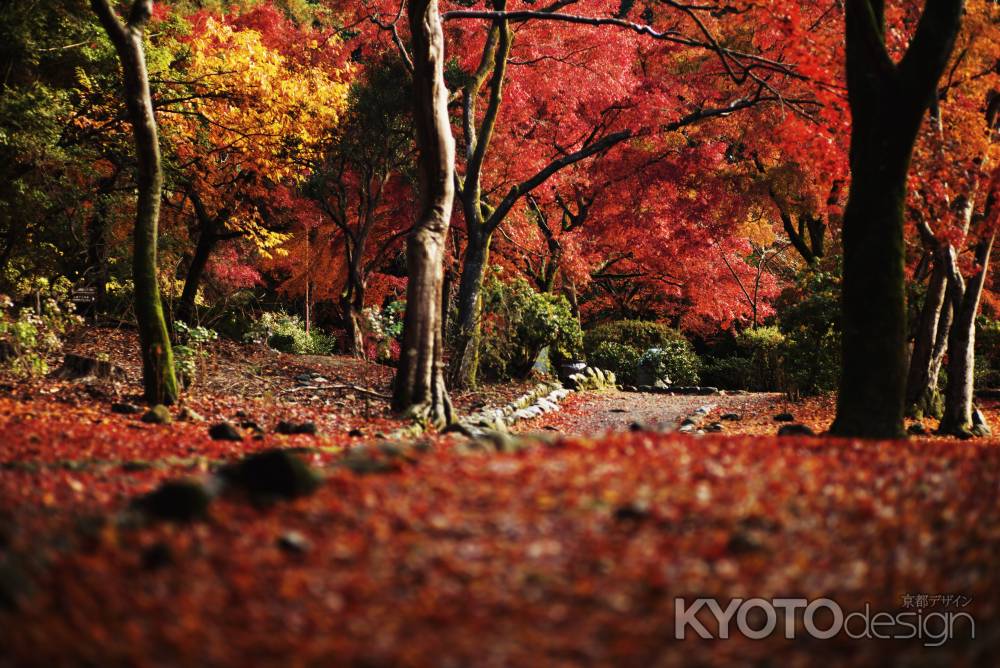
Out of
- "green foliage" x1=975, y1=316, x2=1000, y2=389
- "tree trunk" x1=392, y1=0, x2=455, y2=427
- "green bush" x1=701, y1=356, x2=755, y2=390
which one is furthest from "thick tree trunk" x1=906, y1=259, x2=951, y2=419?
"green bush" x1=701, y1=356, x2=755, y2=390

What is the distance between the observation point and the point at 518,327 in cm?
1421

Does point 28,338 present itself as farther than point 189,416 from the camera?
Yes

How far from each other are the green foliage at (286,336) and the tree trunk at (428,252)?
11207 mm

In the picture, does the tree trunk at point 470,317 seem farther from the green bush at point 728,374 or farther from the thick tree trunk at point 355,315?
the green bush at point 728,374

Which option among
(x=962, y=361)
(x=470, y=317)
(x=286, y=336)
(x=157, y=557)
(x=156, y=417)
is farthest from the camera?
(x=286, y=336)

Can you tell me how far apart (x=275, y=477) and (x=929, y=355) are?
9.98 m

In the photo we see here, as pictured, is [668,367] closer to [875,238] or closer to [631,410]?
[631,410]

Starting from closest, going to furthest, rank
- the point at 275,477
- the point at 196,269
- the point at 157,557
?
the point at 157,557 → the point at 275,477 → the point at 196,269

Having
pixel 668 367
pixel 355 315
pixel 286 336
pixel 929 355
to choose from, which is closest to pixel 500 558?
pixel 929 355

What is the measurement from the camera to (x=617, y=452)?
4.60 metres

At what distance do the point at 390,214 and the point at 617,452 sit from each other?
1487cm

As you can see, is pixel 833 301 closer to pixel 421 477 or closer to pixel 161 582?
pixel 421 477

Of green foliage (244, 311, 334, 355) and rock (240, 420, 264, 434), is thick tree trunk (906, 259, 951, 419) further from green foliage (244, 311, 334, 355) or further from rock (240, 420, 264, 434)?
green foliage (244, 311, 334, 355)

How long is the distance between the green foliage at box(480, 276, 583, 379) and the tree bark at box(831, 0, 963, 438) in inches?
273
